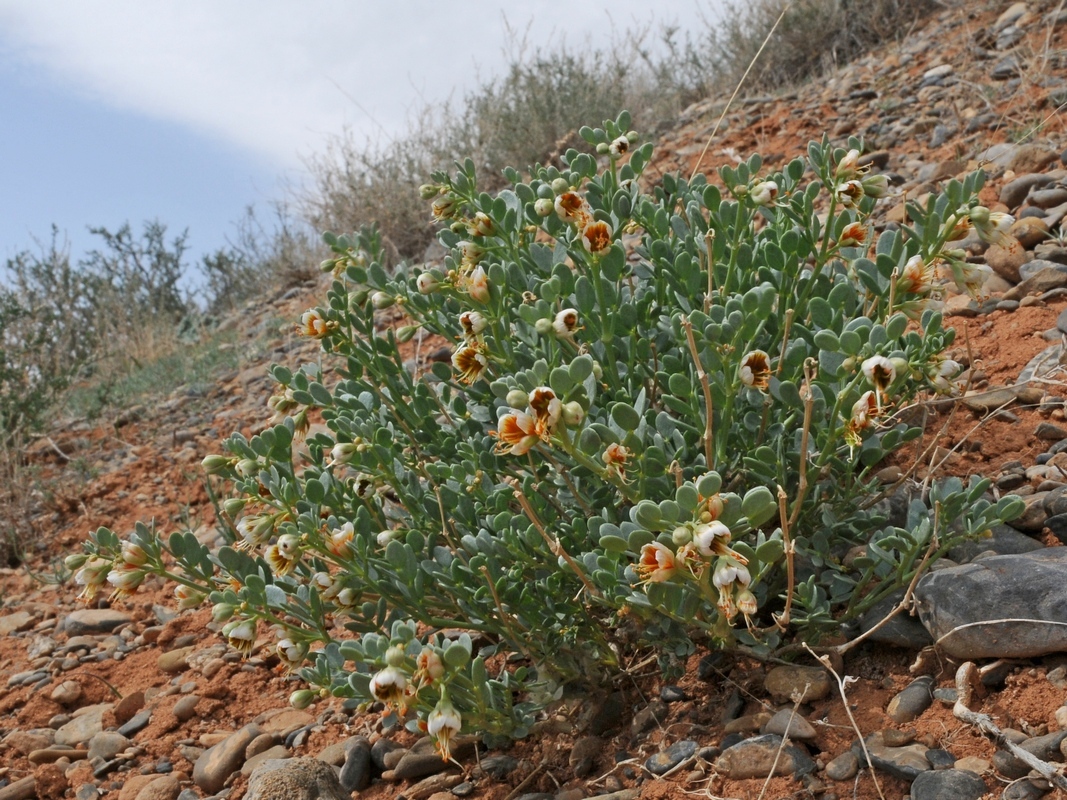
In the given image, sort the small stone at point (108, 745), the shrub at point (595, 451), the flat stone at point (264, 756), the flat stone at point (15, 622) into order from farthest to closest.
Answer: the flat stone at point (15, 622) < the small stone at point (108, 745) < the flat stone at point (264, 756) < the shrub at point (595, 451)

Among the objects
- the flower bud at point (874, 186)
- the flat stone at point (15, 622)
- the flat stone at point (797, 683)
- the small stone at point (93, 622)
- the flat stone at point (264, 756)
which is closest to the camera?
the flat stone at point (797, 683)

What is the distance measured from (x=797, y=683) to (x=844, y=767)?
0.83 ft

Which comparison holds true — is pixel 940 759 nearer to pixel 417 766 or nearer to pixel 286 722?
pixel 417 766

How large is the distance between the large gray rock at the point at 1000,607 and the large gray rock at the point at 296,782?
1404 millimetres

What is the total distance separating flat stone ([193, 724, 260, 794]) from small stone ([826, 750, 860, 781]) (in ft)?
5.42

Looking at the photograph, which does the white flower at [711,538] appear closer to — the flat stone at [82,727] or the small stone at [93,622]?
the flat stone at [82,727]

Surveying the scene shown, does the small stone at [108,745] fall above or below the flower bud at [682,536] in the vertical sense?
below

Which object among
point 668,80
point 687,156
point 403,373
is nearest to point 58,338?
point 687,156

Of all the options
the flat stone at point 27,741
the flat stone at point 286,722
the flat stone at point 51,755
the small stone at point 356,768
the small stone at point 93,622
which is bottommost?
the small stone at point 356,768

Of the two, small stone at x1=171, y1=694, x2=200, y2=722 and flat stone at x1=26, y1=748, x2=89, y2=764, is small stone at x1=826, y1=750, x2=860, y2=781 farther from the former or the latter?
flat stone at x1=26, y1=748, x2=89, y2=764

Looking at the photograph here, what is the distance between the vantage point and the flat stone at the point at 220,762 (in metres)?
2.57

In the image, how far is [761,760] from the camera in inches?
72.9

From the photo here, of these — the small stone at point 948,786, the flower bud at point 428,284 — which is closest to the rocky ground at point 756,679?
the small stone at point 948,786

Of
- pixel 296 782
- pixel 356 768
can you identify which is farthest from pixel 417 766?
pixel 296 782
